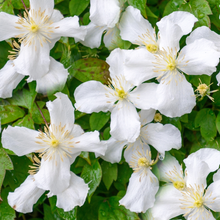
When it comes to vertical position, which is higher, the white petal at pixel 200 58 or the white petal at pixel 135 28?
the white petal at pixel 135 28

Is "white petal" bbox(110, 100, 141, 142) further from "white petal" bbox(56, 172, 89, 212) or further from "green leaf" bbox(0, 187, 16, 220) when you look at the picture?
"green leaf" bbox(0, 187, 16, 220)

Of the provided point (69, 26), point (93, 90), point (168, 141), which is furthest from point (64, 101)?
point (168, 141)

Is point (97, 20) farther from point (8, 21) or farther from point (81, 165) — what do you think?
point (81, 165)

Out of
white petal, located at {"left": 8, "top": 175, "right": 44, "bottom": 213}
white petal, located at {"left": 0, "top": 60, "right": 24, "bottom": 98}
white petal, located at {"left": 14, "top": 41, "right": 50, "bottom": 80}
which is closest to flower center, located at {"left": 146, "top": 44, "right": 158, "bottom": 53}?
white petal, located at {"left": 14, "top": 41, "right": 50, "bottom": 80}

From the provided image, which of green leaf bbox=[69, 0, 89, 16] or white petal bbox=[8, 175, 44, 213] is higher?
green leaf bbox=[69, 0, 89, 16]

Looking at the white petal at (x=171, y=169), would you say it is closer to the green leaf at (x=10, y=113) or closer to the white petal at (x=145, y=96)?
the white petal at (x=145, y=96)

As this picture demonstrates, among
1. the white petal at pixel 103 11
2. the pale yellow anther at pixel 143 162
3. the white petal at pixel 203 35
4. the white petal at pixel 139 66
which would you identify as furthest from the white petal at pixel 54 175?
the white petal at pixel 203 35
